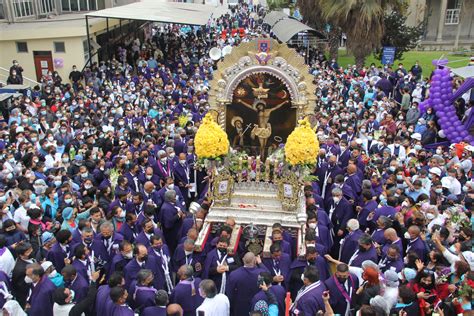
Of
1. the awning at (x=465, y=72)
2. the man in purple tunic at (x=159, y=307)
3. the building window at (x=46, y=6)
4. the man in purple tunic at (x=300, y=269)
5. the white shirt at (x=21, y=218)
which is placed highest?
the building window at (x=46, y=6)

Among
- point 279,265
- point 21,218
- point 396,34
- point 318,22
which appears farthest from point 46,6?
point 279,265

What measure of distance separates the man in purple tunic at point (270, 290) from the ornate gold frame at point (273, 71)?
4945 mm

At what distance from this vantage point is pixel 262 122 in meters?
10.9

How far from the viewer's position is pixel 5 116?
53.5 feet

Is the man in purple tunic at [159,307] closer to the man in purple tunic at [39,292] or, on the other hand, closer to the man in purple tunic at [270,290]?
the man in purple tunic at [270,290]

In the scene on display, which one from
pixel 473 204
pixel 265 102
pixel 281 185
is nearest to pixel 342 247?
pixel 281 185

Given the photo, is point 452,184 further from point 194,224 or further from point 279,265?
point 194,224

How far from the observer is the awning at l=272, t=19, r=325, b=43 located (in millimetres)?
25875

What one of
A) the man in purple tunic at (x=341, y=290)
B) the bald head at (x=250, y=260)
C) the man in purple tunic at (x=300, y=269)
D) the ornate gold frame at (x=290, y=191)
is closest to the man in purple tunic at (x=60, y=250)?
the bald head at (x=250, y=260)

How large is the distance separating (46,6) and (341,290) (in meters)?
28.7

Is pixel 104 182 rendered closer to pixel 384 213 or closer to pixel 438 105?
pixel 384 213

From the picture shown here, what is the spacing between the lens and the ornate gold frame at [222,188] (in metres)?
9.84

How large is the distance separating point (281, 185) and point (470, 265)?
4.02 m

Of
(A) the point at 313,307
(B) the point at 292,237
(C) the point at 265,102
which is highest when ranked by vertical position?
(C) the point at 265,102
